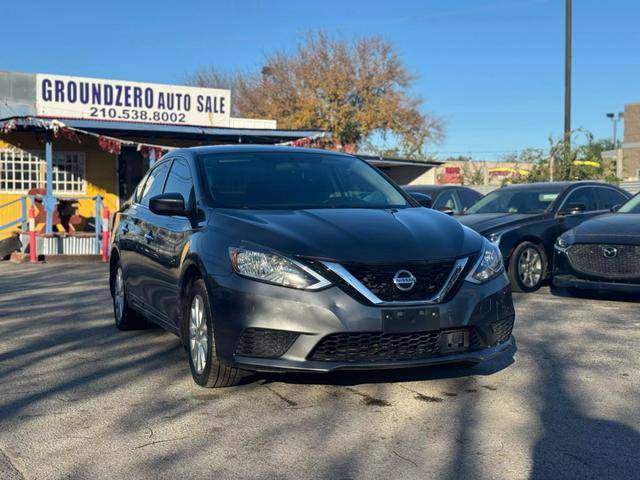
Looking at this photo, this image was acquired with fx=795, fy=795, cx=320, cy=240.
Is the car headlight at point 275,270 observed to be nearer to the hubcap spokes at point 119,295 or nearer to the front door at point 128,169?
the hubcap spokes at point 119,295

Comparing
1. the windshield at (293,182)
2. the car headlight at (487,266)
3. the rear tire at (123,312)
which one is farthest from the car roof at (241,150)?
the car headlight at (487,266)

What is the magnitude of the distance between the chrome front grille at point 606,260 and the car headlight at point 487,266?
379 cm

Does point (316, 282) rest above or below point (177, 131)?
below

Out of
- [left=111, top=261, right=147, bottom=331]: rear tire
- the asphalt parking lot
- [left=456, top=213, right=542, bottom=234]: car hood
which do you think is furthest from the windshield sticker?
[left=111, top=261, right=147, bottom=331]: rear tire

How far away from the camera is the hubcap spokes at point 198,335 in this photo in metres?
5.13

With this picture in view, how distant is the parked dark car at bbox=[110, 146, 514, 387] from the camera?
4566 millimetres

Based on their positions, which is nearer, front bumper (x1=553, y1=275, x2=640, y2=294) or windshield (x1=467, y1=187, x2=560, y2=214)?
front bumper (x1=553, y1=275, x2=640, y2=294)

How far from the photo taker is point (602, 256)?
347 inches

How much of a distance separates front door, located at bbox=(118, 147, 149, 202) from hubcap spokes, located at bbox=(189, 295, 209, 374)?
1572 centimetres

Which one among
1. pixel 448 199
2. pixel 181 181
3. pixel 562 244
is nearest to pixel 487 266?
pixel 181 181

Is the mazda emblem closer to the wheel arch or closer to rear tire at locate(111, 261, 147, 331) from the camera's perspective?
the wheel arch

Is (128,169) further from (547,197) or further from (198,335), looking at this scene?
(198,335)

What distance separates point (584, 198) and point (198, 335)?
7496mm

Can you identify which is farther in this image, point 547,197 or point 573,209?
point 547,197
